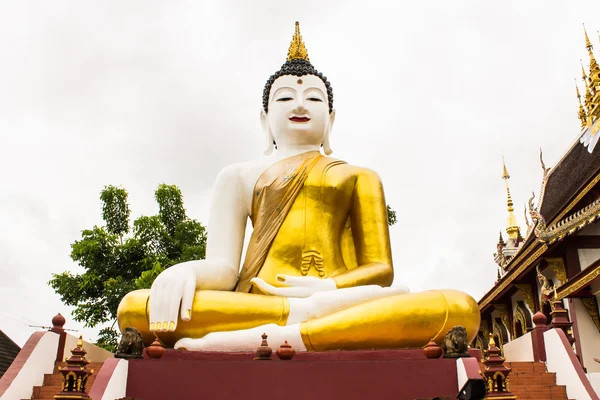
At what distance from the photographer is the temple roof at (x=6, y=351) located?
8408 millimetres

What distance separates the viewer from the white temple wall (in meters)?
11.0

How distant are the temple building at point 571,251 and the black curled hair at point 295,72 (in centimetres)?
502

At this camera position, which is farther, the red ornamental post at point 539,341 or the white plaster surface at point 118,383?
the red ornamental post at point 539,341

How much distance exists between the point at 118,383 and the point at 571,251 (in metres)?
9.96

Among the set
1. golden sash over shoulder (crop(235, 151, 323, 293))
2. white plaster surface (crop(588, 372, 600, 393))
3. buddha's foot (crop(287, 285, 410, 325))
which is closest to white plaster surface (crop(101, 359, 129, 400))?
buddha's foot (crop(287, 285, 410, 325))

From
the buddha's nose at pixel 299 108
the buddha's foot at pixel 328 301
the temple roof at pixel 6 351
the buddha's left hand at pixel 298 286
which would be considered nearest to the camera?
the buddha's foot at pixel 328 301

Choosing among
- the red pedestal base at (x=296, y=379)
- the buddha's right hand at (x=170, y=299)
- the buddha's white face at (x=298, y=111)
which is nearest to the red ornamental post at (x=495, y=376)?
the red pedestal base at (x=296, y=379)

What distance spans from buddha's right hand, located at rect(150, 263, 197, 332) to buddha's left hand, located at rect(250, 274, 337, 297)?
563 mm

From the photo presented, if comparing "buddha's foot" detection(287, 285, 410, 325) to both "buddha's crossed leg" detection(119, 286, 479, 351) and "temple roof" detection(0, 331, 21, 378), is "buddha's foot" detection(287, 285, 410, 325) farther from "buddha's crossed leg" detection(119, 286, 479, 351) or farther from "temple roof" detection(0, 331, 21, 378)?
"temple roof" detection(0, 331, 21, 378)

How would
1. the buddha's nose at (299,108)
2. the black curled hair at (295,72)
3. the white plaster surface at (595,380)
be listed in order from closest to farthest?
the buddha's nose at (299,108) → the black curled hair at (295,72) → the white plaster surface at (595,380)

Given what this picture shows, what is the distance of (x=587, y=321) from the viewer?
37.7 feet

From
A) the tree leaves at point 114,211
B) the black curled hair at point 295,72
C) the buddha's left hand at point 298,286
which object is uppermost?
the tree leaves at point 114,211

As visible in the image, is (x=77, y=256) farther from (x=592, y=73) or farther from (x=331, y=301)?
(x=592, y=73)

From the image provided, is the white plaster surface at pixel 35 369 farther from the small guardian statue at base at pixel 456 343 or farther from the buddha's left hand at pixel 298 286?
the small guardian statue at base at pixel 456 343
